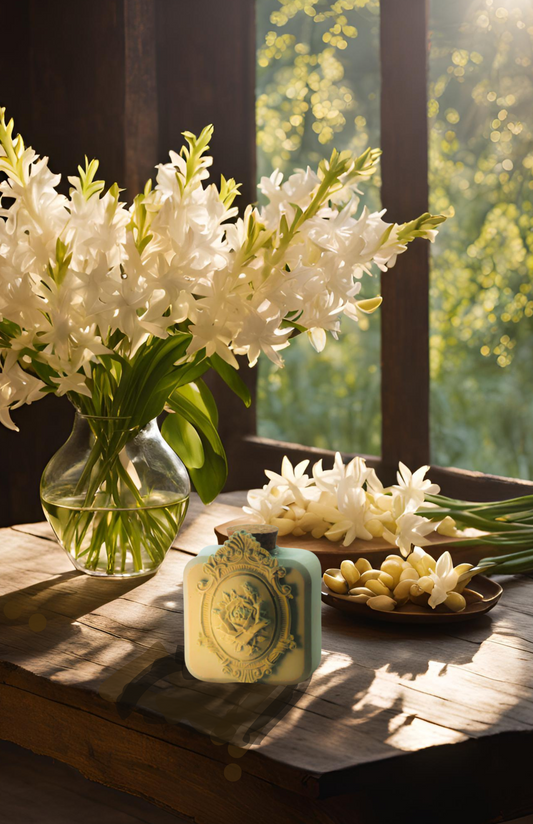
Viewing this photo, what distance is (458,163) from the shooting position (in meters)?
4.09

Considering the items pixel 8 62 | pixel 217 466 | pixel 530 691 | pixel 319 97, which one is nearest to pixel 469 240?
pixel 319 97

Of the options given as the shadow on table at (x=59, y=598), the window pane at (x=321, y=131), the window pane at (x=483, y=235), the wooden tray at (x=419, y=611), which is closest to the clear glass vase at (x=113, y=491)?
the shadow on table at (x=59, y=598)

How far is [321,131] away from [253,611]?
4.00 meters

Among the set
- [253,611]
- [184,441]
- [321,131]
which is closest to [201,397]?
[184,441]

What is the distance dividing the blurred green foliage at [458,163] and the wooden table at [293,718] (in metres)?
3.19

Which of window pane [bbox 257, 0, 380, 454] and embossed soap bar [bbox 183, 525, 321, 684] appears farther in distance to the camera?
window pane [bbox 257, 0, 380, 454]

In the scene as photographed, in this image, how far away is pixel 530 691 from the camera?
76 cm

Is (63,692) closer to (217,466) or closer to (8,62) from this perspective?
(217,466)

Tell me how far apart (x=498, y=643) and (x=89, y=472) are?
0.50m

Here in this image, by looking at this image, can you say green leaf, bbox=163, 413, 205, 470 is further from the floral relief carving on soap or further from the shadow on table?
the floral relief carving on soap

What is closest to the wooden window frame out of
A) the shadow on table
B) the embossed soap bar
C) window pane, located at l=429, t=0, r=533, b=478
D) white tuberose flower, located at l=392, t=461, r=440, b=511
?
white tuberose flower, located at l=392, t=461, r=440, b=511

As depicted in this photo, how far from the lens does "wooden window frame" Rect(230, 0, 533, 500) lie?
1.80 meters

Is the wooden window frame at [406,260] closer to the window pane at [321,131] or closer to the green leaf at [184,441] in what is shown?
the green leaf at [184,441]

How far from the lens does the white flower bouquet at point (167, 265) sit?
0.86m
